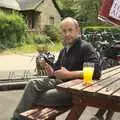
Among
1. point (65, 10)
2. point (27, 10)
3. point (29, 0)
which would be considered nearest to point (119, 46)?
point (27, 10)

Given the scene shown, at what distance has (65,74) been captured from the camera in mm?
4645

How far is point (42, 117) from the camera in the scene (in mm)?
4348

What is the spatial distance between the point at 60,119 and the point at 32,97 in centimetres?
233

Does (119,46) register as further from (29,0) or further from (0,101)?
(29,0)

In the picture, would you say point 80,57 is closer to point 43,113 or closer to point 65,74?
point 65,74

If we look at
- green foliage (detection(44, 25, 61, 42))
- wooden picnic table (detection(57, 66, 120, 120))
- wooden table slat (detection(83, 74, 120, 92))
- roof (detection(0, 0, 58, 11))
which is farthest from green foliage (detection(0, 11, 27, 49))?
wooden picnic table (detection(57, 66, 120, 120))

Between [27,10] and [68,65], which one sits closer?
[68,65]

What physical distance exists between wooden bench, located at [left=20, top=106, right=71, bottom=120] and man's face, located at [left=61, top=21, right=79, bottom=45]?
782 mm

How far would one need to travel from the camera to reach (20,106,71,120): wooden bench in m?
4.36

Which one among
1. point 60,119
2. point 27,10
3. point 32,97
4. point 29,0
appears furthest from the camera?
point 29,0

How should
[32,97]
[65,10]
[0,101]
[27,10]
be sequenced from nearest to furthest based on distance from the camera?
[32,97] < [0,101] < [27,10] < [65,10]

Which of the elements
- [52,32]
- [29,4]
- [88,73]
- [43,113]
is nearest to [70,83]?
[88,73]

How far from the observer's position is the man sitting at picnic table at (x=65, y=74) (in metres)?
4.69

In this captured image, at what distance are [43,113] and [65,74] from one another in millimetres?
503
